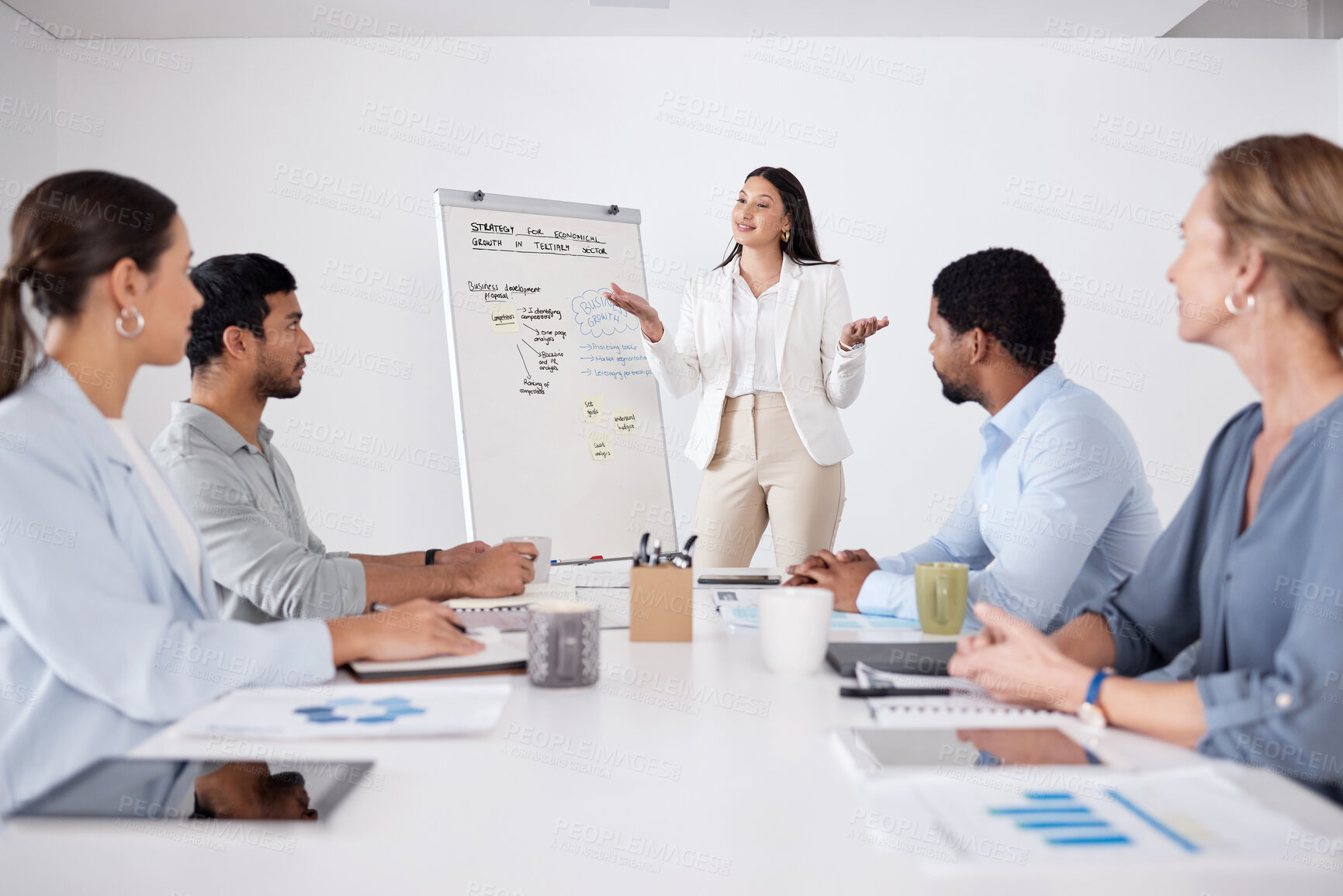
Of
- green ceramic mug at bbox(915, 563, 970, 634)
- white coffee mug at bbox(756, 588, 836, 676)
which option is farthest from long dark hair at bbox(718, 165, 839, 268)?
white coffee mug at bbox(756, 588, 836, 676)

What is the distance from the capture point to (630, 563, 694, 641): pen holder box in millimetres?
1288

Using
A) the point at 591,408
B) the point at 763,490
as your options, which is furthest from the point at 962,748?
the point at 591,408

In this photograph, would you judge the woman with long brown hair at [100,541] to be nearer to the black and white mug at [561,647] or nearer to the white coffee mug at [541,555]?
the black and white mug at [561,647]

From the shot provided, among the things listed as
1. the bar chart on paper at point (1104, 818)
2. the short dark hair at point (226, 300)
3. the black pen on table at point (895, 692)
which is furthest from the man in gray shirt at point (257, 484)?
the bar chart on paper at point (1104, 818)

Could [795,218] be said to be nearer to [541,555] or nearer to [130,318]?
[541,555]

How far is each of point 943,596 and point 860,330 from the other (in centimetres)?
146

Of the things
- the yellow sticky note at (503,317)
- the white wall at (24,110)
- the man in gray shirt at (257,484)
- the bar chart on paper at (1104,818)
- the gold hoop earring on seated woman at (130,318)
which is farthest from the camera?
the white wall at (24,110)

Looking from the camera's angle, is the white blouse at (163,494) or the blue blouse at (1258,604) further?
→ the white blouse at (163,494)

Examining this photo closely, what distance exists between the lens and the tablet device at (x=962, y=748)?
0.80 metres

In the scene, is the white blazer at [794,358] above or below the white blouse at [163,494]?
above

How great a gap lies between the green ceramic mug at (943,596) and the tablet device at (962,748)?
0.42 metres

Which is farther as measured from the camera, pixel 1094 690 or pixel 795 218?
pixel 795 218

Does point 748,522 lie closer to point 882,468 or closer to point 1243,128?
point 882,468

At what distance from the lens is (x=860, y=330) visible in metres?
2.67
